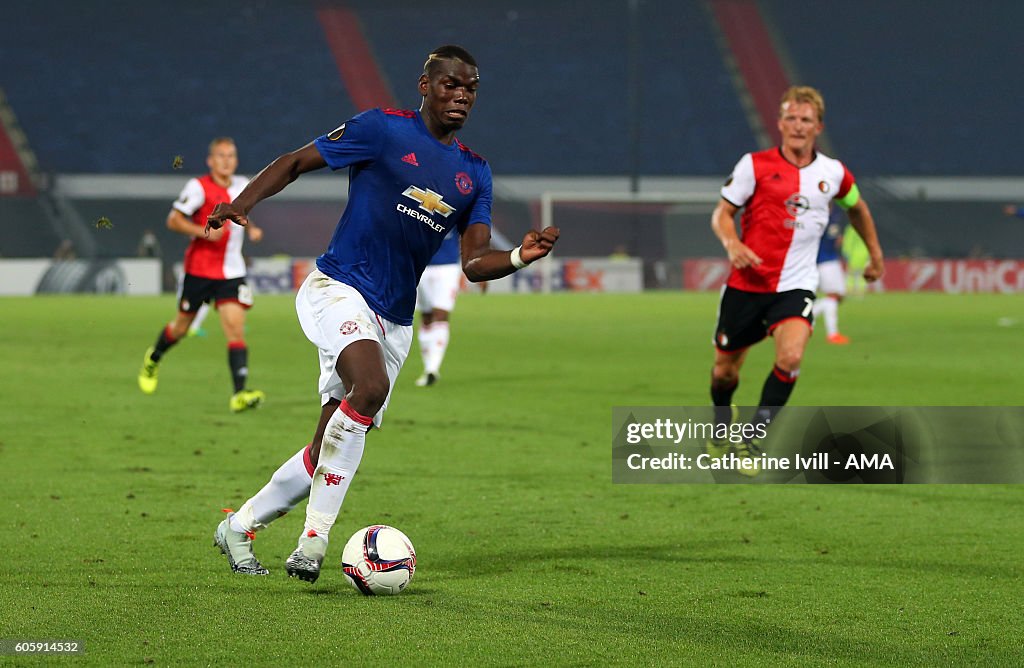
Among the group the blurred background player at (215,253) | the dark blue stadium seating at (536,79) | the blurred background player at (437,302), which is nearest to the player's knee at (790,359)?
the blurred background player at (215,253)

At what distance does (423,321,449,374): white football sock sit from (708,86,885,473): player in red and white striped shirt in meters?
5.73

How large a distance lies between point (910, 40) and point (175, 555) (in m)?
50.8

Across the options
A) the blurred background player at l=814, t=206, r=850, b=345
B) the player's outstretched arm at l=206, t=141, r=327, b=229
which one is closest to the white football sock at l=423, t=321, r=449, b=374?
the blurred background player at l=814, t=206, r=850, b=345

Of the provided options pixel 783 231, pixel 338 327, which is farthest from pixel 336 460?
pixel 783 231

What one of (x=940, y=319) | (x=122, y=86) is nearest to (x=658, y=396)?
(x=940, y=319)

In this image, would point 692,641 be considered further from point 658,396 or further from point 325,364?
point 658,396

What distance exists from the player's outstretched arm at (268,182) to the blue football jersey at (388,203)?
79 millimetres

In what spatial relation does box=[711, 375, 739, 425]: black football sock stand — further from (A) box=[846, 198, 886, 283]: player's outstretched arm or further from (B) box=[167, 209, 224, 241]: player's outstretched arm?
(B) box=[167, 209, 224, 241]: player's outstretched arm

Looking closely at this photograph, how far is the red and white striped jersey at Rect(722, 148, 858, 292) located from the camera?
8.73 m

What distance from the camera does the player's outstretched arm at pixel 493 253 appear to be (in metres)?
5.25

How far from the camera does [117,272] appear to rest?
37094mm

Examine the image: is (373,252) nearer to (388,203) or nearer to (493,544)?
(388,203)

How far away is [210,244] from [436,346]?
2.90 m

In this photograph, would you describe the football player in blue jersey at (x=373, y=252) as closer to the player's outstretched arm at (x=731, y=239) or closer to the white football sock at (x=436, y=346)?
the player's outstretched arm at (x=731, y=239)
